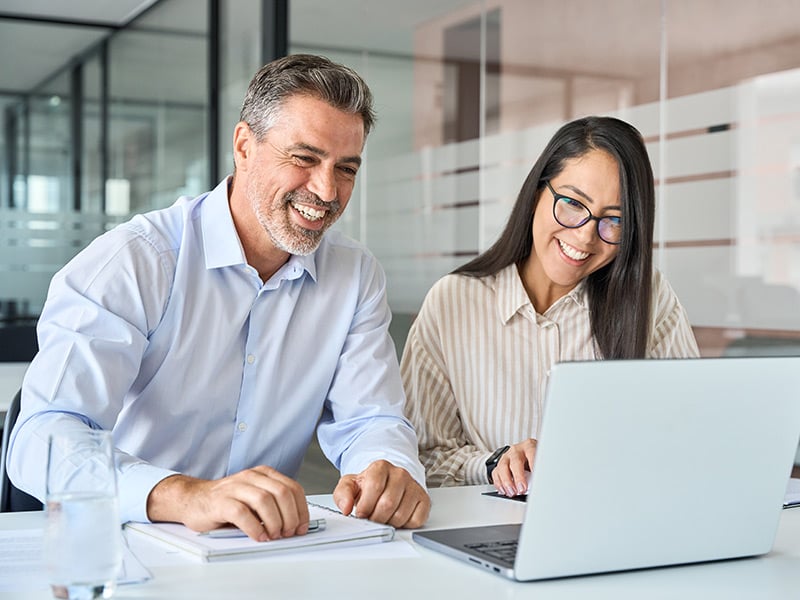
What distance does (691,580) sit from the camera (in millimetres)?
1243

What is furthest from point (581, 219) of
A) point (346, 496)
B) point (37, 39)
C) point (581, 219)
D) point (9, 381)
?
point (37, 39)

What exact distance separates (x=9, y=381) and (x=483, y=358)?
6.26 feet

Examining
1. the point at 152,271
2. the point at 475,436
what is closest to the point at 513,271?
the point at 475,436

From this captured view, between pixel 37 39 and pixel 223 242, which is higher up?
pixel 37 39

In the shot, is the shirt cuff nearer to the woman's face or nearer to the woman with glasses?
the woman with glasses

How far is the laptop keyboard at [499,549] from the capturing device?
126cm

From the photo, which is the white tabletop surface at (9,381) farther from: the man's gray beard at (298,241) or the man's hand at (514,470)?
the man's hand at (514,470)

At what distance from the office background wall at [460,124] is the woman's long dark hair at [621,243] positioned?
76 cm

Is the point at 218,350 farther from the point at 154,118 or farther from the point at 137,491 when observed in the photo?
the point at 154,118

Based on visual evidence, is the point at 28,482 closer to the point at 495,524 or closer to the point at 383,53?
the point at 495,524

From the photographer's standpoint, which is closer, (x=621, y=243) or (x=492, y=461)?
(x=492, y=461)

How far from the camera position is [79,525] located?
106 centimetres

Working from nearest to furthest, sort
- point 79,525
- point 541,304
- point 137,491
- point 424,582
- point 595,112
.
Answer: point 79,525 < point 424,582 < point 137,491 < point 541,304 < point 595,112

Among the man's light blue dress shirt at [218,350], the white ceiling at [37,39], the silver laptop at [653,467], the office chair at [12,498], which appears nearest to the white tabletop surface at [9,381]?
the office chair at [12,498]
